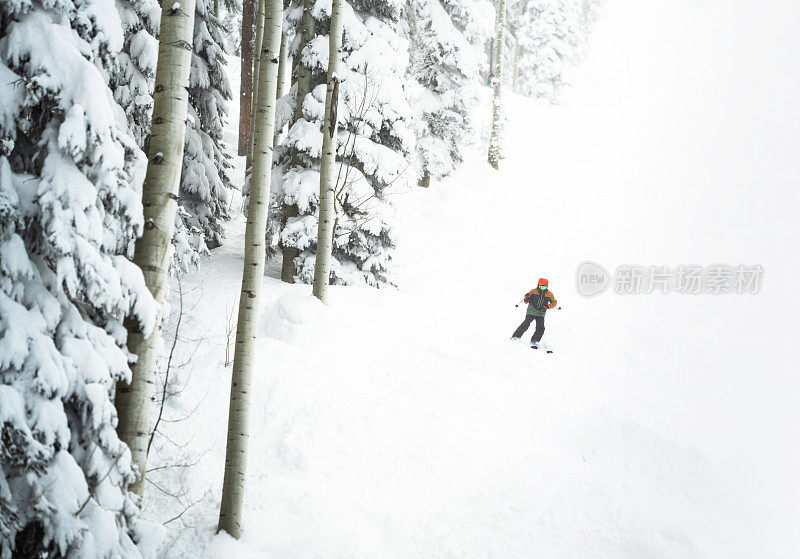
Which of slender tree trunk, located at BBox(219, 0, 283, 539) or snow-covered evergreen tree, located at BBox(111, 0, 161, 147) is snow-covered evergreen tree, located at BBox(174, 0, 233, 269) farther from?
slender tree trunk, located at BBox(219, 0, 283, 539)

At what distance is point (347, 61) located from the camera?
32.1 ft

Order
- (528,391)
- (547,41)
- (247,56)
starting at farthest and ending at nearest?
(547,41), (247,56), (528,391)

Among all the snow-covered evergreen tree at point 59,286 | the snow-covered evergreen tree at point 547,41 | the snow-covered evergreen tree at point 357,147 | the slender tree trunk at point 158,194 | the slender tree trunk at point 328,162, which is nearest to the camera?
the snow-covered evergreen tree at point 59,286

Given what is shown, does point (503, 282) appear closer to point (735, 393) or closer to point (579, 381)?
point (579, 381)

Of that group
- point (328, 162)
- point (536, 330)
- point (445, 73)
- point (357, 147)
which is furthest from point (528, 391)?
point (445, 73)

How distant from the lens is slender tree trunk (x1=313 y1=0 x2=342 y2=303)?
297 inches

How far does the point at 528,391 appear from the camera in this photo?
8.07 m

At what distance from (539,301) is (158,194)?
26.5 ft

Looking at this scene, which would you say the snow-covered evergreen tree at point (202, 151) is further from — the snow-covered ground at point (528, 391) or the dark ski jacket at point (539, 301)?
the dark ski jacket at point (539, 301)

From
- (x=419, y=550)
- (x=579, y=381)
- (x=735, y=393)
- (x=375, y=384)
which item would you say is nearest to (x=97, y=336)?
(x=419, y=550)

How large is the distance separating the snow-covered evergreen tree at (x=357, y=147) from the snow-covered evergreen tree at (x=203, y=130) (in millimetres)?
1397

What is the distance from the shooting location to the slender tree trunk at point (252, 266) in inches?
173

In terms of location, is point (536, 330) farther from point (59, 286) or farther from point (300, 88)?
point (59, 286)

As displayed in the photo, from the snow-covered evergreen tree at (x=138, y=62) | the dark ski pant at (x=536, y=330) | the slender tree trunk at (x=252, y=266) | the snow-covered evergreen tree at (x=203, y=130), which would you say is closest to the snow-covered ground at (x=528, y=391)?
the dark ski pant at (x=536, y=330)
